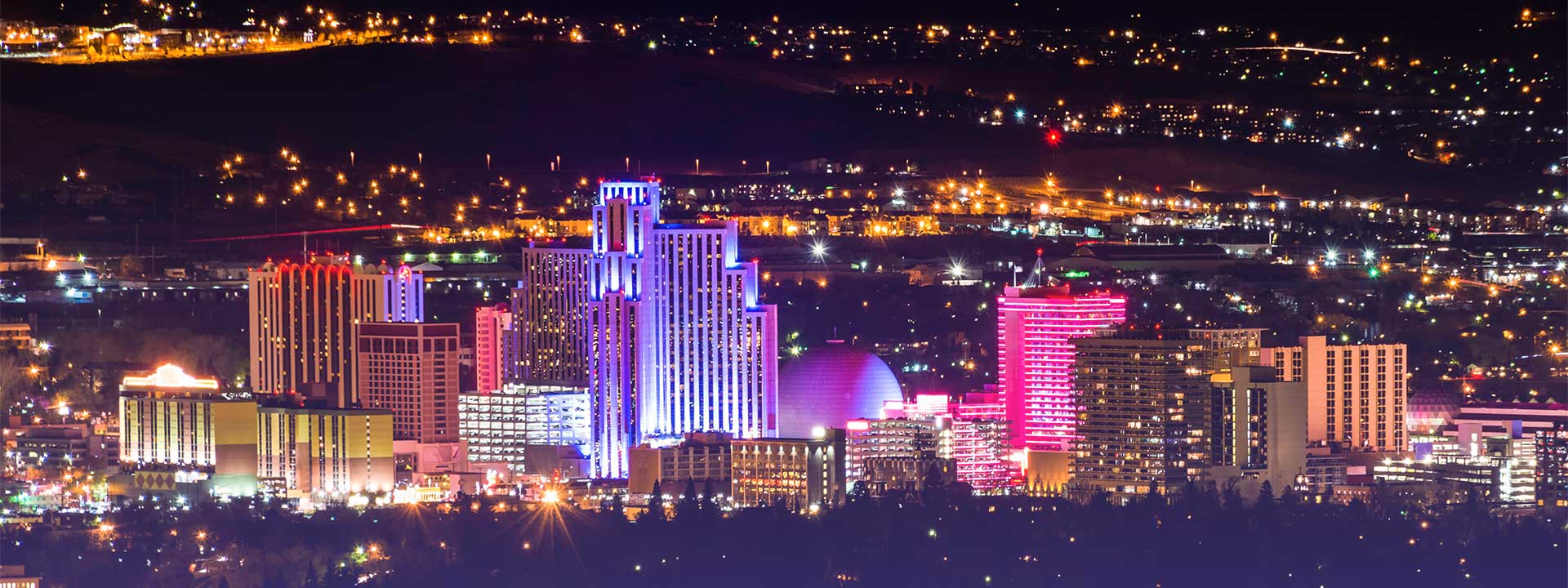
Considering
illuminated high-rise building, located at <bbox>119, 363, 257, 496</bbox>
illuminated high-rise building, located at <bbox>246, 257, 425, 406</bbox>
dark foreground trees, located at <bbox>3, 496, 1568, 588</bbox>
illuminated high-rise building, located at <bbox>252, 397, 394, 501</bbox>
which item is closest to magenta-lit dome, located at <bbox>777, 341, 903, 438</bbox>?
dark foreground trees, located at <bbox>3, 496, 1568, 588</bbox>

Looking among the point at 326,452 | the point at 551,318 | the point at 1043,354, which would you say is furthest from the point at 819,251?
the point at 326,452

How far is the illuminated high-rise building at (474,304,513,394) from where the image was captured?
5822 cm

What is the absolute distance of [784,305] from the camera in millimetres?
62188

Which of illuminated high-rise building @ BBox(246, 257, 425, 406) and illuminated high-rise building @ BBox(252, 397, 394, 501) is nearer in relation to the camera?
illuminated high-rise building @ BBox(252, 397, 394, 501)

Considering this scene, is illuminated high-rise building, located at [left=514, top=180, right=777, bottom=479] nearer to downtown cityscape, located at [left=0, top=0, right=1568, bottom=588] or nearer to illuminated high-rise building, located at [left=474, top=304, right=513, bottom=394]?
downtown cityscape, located at [left=0, top=0, right=1568, bottom=588]

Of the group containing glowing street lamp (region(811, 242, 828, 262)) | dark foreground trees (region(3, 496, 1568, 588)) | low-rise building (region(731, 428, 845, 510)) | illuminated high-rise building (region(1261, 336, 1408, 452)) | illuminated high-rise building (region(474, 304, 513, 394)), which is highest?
glowing street lamp (region(811, 242, 828, 262))

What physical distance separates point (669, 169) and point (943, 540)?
2538 cm

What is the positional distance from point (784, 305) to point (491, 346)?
5.31m

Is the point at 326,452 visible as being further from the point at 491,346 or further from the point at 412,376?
the point at 491,346

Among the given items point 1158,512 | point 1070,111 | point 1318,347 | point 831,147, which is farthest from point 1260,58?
point 1158,512

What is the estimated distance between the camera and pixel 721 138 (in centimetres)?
8050

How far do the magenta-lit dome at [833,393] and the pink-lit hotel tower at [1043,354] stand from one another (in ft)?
8.19

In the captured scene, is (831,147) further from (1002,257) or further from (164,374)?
(164,374)

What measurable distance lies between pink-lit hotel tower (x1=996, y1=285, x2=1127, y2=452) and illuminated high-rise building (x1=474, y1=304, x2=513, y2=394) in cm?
685
